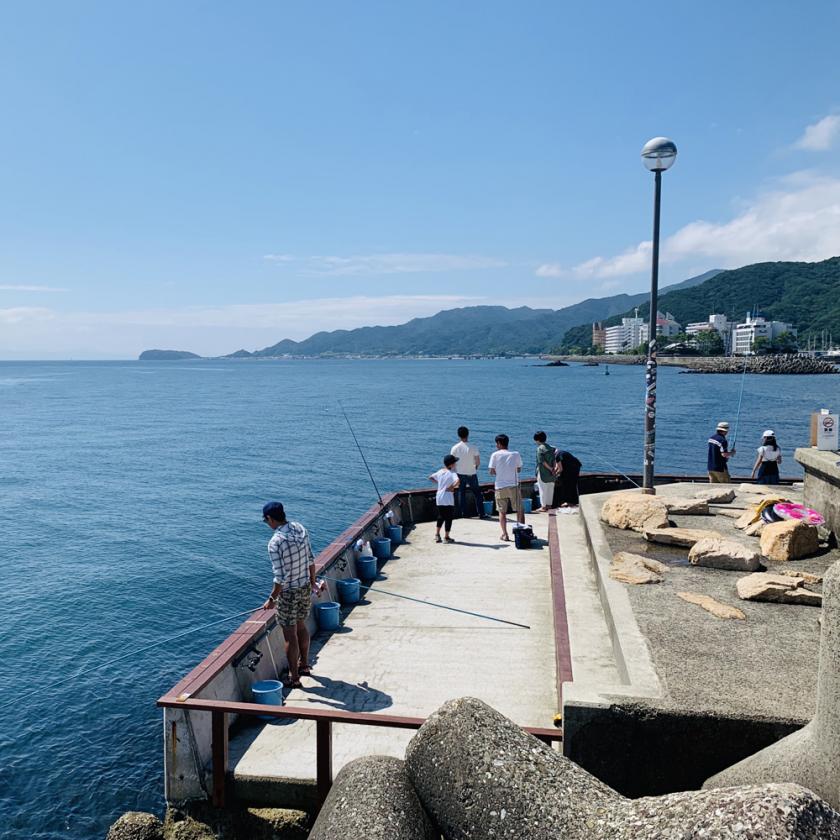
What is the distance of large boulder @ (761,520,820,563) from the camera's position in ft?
30.0

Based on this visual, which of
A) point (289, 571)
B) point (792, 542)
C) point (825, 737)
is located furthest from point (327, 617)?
point (825, 737)

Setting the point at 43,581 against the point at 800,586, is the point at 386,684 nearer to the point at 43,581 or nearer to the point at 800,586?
the point at 800,586

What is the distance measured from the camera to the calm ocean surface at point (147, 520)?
1136 centimetres

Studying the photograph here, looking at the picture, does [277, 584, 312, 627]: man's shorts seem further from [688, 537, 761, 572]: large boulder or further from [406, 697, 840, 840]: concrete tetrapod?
[688, 537, 761, 572]: large boulder

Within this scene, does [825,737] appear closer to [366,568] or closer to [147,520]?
[366,568]

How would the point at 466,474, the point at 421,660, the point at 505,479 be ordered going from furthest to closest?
the point at 466,474 < the point at 505,479 < the point at 421,660

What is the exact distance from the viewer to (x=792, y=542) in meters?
9.12

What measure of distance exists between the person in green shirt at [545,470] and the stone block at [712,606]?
6367mm

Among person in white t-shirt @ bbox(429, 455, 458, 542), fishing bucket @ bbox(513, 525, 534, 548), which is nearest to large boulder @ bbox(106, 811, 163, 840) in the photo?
person in white t-shirt @ bbox(429, 455, 458, 542)

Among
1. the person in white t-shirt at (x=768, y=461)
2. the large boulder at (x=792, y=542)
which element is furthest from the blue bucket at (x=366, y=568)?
the person in white t-shirt at (x=768, y=461)

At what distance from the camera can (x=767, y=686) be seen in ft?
19.0

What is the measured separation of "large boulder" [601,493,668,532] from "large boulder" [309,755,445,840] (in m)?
7.19

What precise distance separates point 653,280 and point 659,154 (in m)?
2.24

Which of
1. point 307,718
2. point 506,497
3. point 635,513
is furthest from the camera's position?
point 506,497
